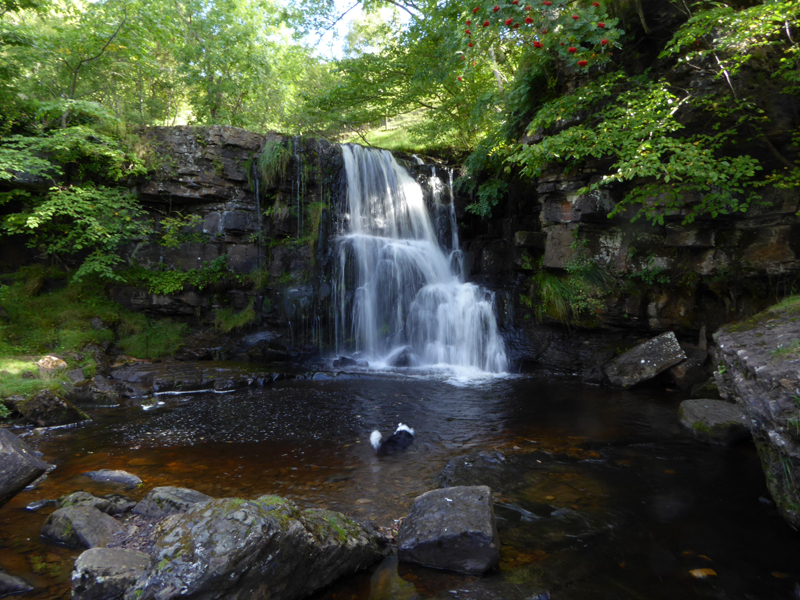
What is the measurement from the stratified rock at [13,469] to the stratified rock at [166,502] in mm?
892

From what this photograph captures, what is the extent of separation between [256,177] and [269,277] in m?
2.79

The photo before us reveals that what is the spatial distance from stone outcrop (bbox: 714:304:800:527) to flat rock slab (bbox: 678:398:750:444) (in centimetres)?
157

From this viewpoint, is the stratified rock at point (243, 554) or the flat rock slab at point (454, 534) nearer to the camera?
the stratified rock at point (243, 554)

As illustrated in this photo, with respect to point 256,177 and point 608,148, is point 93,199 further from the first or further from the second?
point 608,148

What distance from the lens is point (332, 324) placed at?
1145 centimetres

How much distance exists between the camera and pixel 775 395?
118 inches

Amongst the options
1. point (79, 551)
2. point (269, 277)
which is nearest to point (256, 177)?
point (269, 277)

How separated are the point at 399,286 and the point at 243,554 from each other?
9.60 meters

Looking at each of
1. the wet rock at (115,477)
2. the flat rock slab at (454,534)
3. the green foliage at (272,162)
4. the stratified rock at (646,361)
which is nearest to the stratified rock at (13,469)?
the wet rock at (115,477)

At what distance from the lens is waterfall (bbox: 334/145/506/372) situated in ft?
35.6

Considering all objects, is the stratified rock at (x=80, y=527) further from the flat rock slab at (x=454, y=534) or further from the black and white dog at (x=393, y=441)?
the black and white dog at (x=393, y=441)

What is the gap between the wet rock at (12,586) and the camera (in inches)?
104

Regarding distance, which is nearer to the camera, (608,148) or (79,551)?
(79,551)

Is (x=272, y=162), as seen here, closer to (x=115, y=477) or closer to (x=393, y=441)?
(x=393, y=441)
